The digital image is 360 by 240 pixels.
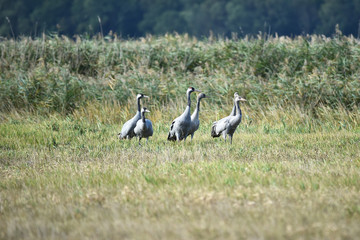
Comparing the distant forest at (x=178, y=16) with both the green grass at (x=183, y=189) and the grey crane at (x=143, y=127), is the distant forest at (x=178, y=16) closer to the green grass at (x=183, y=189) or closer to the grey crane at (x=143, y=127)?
the grey crane at (x=143, y=127)

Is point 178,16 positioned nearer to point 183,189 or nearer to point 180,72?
point 180,72

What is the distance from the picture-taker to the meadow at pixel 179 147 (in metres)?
4.87

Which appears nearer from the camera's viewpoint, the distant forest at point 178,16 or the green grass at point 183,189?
the green grass at point 183,189

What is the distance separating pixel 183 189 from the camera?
6074mm

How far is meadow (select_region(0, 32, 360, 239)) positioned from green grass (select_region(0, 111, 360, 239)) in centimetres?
2

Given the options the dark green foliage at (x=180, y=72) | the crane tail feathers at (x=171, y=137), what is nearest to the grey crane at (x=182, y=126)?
the crane tail feathers at (x=171, y=137)

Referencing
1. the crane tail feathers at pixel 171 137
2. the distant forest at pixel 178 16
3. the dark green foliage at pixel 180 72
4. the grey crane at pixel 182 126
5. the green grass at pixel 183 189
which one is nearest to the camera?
the green grass at pixel 183 189

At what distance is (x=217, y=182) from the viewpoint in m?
6.38

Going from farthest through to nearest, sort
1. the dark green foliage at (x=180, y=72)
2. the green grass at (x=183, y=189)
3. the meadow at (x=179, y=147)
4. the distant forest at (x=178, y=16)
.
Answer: the distant forest at (x=178, y=16), the dark green foliage at (x=180, y=72), the meadow at (x=179, y=147), the green grass at (x=183, y=189)

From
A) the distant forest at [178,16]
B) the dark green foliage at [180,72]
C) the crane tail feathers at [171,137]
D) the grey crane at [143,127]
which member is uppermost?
the distant forest at [178,16]

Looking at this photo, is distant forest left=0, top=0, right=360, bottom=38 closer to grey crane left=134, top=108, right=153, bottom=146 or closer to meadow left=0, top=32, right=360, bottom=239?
meadow left=0, top=32, right=360, bottom=239

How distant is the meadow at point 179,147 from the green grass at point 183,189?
0.08 feet

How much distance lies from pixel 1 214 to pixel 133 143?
5097mm

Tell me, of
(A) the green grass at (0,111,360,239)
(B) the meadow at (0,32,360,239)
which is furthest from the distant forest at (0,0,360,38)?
(A) the green grass at (0,111,360,239)
